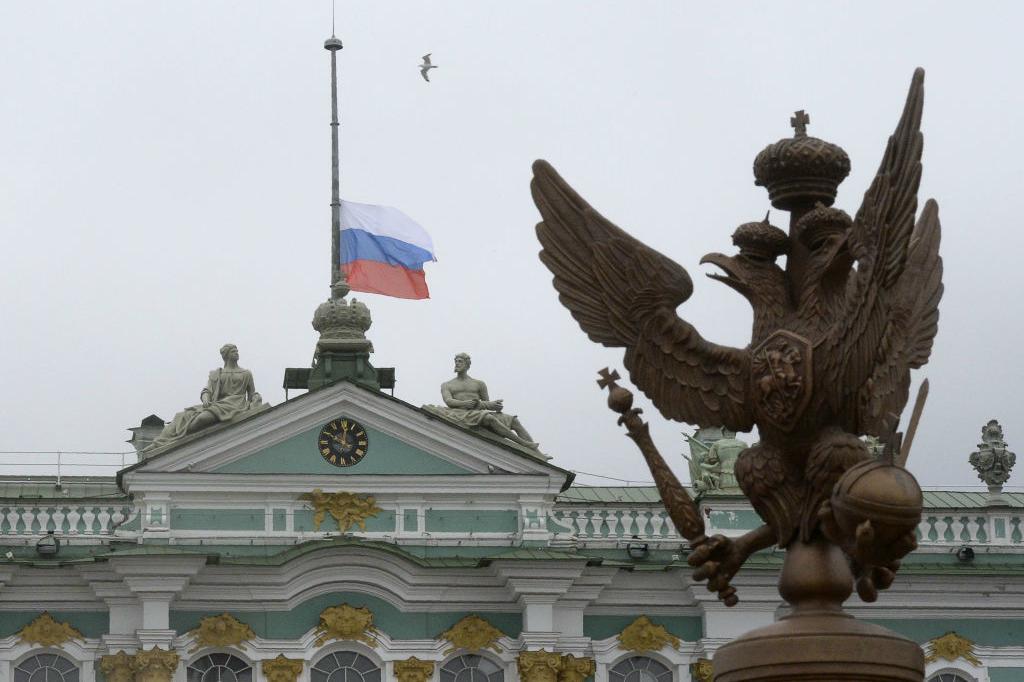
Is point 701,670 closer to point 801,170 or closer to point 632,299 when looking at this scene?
point 632,299

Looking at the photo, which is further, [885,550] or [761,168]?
[761,168]

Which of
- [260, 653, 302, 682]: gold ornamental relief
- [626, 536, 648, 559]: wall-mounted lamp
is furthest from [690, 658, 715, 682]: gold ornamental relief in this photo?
[260, 653, 302, 682]: gold ornamental relief

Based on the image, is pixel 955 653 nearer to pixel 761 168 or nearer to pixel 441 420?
pixel 441 420

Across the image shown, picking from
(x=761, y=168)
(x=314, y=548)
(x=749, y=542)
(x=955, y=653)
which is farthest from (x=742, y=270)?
(x=955, y=653)

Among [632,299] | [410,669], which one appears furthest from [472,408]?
[632,299]

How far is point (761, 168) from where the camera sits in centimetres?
1083

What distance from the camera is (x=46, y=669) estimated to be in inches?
1230

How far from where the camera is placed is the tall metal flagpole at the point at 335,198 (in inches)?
A: 1346

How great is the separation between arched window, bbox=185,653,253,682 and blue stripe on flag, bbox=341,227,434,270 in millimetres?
7296

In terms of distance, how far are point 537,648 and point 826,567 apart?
71.2 ft

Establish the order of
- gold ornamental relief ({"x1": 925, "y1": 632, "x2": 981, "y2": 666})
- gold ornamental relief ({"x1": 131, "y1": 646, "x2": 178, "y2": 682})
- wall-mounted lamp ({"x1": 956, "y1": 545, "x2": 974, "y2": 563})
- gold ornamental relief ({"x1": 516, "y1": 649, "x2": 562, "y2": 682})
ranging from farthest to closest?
wall-mounted lamp ({"x1": 956, "y1": 545, "x2": 974, "y2": 563}) < gold ornamental relief ({"x1": 925, "y1": 632, "x2": 981, "y2": 666}) < gold ornamental relief ({"x1": 516, "y1": 649, "x2": 562, "y2": 682}) < gold ornamental relief ({"x1": 131, "y1": 646, "x2": 178, "y2": 682})

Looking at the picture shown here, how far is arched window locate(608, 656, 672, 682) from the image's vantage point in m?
A: 32.2

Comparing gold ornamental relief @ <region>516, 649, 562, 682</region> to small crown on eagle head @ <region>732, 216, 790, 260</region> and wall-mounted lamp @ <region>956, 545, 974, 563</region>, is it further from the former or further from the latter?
small crown on eagle head @ <region>732, 216, 790, 260</region>

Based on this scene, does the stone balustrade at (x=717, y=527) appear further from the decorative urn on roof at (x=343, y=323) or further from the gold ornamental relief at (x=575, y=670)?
the decorative urn on roof at (x=343, y=323)
